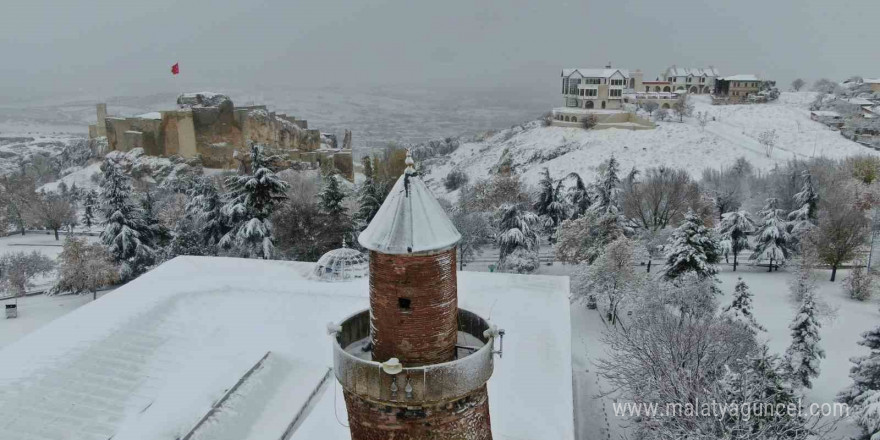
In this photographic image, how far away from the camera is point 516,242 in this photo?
3155 cm

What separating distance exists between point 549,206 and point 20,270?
105ft

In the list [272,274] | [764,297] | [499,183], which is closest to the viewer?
[272,274]

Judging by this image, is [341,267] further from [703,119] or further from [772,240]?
[703,119]

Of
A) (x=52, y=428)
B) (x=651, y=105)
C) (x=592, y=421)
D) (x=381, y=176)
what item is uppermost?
(x=651, y=105)

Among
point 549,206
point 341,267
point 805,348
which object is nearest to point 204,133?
point 549,206

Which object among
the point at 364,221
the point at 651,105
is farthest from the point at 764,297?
the point at 651,105

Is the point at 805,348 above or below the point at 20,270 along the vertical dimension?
below

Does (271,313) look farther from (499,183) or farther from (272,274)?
(499,183)

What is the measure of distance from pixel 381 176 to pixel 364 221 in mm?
5307

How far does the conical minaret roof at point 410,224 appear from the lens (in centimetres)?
608

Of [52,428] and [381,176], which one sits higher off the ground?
[381,176]

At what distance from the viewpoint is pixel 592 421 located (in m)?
18.9

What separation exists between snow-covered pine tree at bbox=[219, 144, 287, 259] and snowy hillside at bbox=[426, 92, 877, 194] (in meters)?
31.4

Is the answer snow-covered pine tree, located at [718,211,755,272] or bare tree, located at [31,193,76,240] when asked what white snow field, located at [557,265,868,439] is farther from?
bare tree, located at [31,193,76,240]
